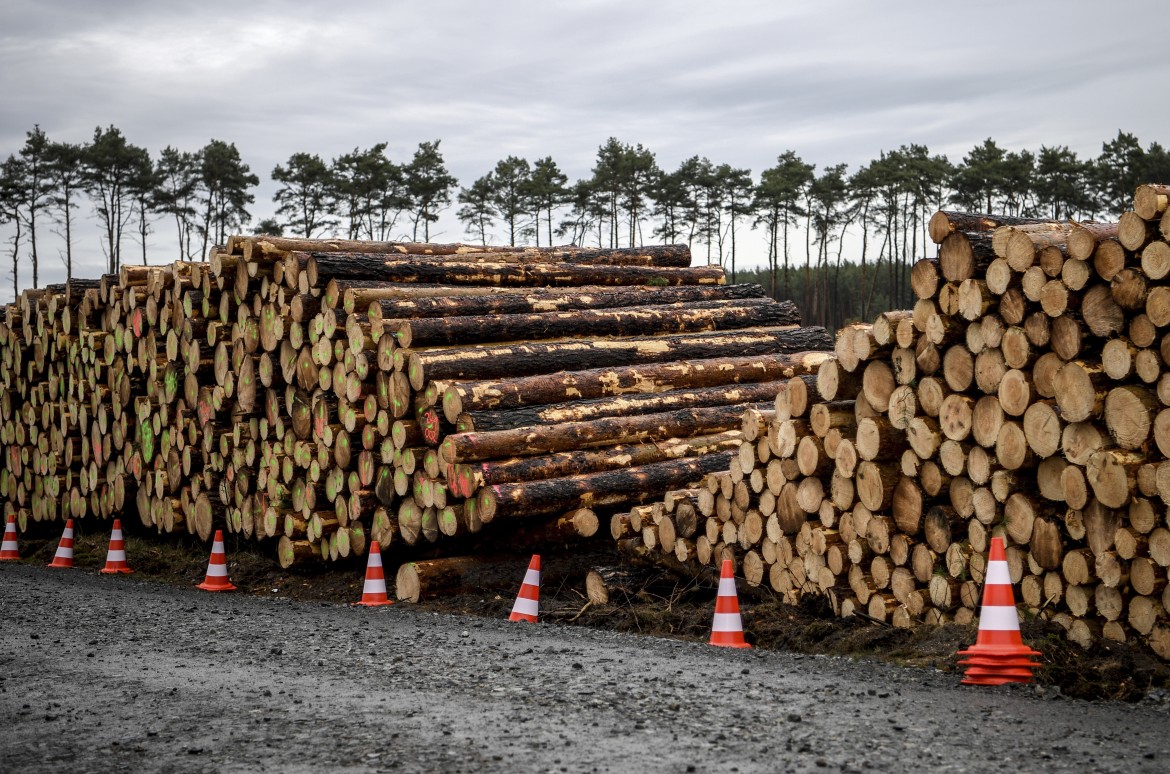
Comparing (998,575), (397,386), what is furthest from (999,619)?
(397,386)

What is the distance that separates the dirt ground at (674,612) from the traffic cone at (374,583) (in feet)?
1.76

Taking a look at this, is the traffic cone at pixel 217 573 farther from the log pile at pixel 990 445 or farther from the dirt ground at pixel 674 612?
the log pile at pixel 990 445

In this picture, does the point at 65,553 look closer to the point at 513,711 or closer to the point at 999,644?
the point at 513,711

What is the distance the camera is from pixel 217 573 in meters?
12.4

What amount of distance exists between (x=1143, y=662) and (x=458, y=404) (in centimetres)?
639

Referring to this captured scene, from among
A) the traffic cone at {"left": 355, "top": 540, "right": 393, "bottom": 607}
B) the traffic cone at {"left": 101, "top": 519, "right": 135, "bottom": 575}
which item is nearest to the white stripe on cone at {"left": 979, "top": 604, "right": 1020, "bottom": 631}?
the traffic cone at {"left": 355, "top": 540, "right": 393, "bottom": 607}

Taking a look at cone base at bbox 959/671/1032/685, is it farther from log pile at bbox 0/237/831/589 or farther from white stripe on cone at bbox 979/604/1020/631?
log pile at bbox 0/237/831/589

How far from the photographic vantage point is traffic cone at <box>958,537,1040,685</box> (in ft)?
20.1

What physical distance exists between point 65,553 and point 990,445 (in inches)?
476

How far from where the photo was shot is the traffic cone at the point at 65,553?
14.5 meters

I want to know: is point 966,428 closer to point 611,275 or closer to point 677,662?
point 677,662

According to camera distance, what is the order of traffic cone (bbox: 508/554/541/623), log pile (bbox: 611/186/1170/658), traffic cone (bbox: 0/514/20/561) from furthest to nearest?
traffic cone (bbox: 0/514/20/561), traffic cone (bbox: 508/554/541/623), log pile (bbox: 611/186/1170/658)

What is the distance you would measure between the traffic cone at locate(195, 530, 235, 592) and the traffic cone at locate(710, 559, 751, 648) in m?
6.38

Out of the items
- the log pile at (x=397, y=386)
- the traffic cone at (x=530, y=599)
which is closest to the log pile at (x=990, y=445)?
the traffic cone at (x=530, y=599)
